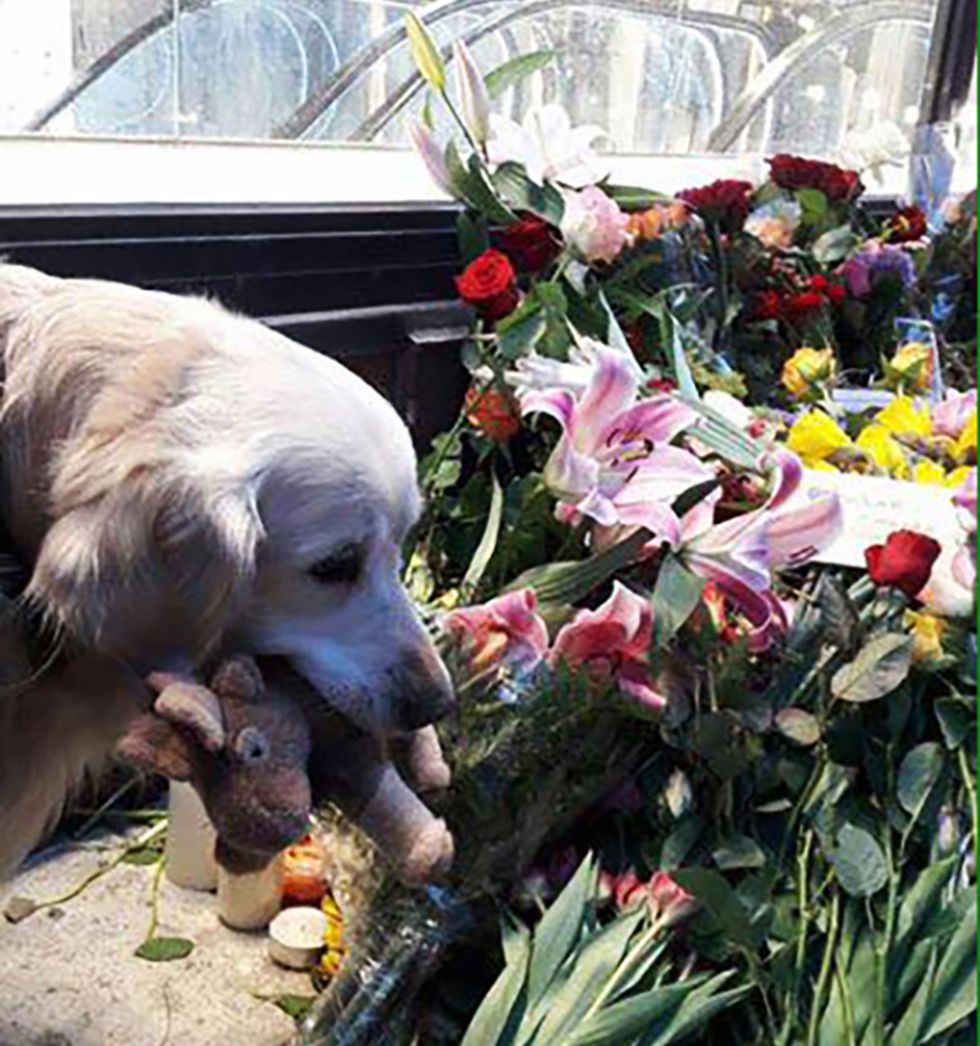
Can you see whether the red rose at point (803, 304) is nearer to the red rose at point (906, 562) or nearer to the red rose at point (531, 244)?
the red rose at point (531, 244)

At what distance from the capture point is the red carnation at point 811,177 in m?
1.51

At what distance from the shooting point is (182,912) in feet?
4.27

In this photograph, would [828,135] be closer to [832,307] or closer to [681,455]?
[832,307]

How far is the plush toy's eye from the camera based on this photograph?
708mm

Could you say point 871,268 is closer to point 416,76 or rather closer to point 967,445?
point 967,445

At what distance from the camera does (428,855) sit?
817 mm

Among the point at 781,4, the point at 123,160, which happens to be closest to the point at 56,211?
the point at 123,160

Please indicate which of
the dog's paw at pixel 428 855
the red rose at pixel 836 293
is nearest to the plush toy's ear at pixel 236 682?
the dog's paw at pixel 428 855

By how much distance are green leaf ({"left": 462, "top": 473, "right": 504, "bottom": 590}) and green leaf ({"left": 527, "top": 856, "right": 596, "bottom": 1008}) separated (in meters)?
0.25

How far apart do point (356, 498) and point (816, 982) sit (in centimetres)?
47

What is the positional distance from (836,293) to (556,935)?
2.70 ft

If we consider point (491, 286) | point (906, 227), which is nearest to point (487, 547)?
point (491, 286)

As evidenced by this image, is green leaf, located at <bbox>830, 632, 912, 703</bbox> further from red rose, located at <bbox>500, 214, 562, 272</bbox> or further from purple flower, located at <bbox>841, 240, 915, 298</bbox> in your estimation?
purple flower, located at <bbox>841, 240, 915, 298</bbox>

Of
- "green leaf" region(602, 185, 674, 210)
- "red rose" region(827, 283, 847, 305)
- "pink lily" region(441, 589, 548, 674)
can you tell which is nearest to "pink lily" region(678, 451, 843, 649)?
"pink lily" region(441, 589, 548, 674)
